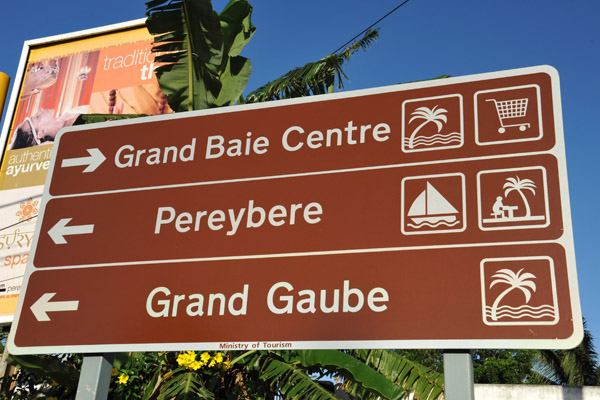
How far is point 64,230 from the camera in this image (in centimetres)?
280

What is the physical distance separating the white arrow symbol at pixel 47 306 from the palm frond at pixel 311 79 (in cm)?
489

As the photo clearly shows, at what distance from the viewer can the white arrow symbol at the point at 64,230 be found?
2.77m

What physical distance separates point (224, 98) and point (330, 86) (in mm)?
2577

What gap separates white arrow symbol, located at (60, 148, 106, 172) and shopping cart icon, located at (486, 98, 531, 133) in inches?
70.6

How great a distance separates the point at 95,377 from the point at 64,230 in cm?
72

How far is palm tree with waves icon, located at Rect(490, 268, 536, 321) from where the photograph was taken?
1.99m

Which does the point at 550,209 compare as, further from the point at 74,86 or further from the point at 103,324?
the point at 74,86

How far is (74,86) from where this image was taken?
11.9 metres

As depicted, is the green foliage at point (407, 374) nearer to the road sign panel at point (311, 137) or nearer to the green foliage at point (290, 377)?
the green foliage at point (290, 377)

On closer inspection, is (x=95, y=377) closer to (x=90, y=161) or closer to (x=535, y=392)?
(x=90, y=161)

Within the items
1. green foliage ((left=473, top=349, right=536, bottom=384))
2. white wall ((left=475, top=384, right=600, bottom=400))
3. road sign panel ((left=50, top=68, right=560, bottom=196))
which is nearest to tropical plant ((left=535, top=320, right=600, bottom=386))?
white wall ((left=475, top=384, right=600, bottom=400))

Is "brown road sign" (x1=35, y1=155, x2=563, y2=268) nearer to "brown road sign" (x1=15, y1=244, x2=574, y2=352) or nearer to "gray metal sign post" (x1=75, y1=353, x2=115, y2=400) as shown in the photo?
"brown road sign" (x1=15, y1=244, x2=574, y2=352)

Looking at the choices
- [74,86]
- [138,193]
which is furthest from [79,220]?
[74,86]

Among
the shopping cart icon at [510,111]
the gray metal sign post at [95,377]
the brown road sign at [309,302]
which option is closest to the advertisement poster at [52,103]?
the brown road sign at [309,302]
